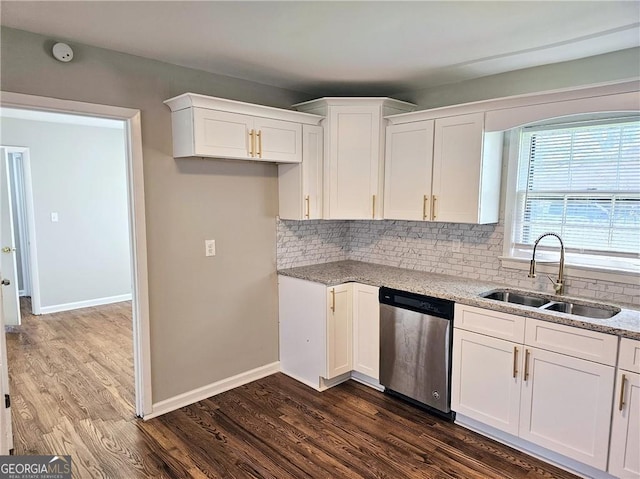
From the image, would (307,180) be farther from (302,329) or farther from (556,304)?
(556,304)

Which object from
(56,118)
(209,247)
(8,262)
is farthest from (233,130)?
(8,262)

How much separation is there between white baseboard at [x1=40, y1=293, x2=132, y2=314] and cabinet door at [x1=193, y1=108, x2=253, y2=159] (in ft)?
13.4

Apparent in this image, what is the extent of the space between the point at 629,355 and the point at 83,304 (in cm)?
600

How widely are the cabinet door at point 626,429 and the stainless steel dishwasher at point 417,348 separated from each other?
3.04ft

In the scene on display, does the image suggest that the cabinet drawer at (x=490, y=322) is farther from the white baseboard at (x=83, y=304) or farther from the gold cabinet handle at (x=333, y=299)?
the white baseboard at (x=83, y=304)

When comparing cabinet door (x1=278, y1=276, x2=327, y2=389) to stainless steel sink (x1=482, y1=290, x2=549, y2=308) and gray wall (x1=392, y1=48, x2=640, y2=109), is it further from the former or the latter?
gray wall (x1=392, y1=48, x2=640, y2=109)

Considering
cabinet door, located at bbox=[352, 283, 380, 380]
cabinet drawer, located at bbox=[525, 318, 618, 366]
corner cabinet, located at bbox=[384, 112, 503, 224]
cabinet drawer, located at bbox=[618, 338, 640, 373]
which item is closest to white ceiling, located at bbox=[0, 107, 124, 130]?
corner cabinet, located at bbox=[384, 112, 503, 224]

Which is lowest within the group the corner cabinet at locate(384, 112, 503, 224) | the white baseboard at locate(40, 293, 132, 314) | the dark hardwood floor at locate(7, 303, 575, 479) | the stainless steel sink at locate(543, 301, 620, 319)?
the dark hardwood floor at locate(7, 303, 575, 479)

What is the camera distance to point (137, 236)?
9.11 ft

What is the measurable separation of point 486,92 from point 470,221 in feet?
3.24

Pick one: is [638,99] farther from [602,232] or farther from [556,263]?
[556,263]

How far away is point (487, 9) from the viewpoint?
77.8 inches

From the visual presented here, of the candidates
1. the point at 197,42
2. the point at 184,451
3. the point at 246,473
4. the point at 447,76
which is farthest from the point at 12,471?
the point at 447,76

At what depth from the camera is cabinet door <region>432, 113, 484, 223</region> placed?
9.45 feet
